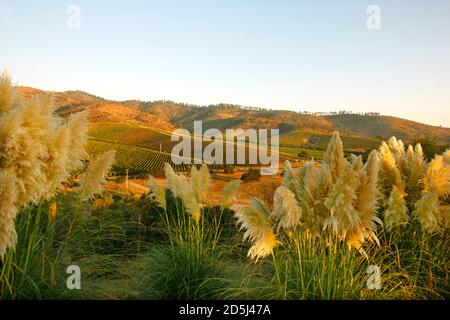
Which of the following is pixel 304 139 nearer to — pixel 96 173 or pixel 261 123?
pixel 261 123

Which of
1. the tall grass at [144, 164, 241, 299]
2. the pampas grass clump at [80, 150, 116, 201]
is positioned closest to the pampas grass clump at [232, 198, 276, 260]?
the tall grass at [144, 164, 241, 299]

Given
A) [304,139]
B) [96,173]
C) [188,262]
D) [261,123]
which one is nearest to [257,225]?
[188,262]

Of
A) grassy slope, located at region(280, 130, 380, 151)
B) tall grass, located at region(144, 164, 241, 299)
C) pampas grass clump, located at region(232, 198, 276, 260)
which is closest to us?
pampas grass clump, located at region(232, 198, 276, 260)

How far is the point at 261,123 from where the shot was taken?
305 ft

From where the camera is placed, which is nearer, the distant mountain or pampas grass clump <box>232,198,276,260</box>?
pampas grass clump <box>232,198,276,260</box>

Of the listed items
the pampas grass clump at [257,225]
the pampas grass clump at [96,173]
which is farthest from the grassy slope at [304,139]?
the pampas grass clump at [257,225]

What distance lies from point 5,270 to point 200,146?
2267 inches

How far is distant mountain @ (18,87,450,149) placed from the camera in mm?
→ 70188

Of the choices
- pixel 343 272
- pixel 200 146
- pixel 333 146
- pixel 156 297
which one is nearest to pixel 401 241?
pixel 343 272

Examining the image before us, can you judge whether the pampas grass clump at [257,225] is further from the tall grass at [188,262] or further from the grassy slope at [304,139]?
the grassy slope at [304,139]

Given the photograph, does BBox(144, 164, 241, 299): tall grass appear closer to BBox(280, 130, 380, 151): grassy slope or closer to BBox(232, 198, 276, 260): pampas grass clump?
BBox(232, 198, 276, 260): pampas grass clump

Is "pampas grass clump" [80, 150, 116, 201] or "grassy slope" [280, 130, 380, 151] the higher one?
"pampas grass clump" [80, 150, 116, 201]

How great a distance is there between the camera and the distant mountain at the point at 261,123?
70188 mm
